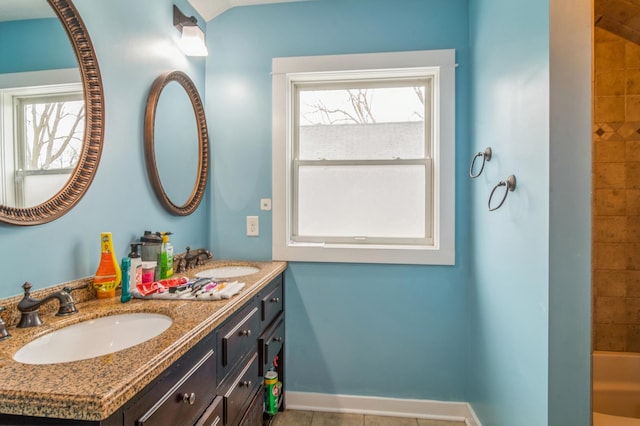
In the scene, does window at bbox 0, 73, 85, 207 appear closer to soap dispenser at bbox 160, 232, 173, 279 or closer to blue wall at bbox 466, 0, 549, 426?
soap dispenser at bbox 160, 232, 173, 279

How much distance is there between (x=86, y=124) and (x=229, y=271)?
3.38 feet

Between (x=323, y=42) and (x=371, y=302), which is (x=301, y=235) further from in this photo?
(x=323, y=42)

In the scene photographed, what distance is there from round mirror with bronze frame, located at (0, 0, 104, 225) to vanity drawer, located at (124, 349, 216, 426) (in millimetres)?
683

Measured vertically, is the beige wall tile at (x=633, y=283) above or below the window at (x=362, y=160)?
below

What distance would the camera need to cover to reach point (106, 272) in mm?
1166

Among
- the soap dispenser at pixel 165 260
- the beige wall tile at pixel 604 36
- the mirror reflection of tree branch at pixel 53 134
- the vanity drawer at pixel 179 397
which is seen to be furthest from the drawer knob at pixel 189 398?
the beige wall tile at pixel 604 36

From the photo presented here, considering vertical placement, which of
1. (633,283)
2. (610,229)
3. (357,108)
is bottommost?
(633,283)

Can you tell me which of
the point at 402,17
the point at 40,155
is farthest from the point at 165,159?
the point at 402,17

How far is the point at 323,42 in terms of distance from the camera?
194 centimetres

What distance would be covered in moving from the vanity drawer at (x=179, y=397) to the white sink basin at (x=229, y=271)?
0.81m

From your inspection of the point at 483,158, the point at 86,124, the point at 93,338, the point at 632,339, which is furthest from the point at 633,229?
the point at 86,124

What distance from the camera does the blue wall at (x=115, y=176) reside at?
999 millimetres

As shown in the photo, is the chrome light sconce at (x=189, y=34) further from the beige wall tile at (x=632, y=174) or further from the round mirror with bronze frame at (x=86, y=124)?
the beige wall tile at (x=632, y=174)

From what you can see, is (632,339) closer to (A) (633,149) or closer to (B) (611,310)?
(B) (611,310)
